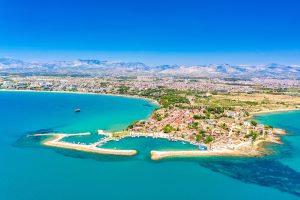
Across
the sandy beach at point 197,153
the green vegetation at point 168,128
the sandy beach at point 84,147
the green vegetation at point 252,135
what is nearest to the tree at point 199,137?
the sandy beach at point 197,153

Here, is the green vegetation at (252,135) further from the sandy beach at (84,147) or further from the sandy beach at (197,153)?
the sandy beach at (84,147)

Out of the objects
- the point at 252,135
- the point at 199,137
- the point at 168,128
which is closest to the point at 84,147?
the point at 168,128

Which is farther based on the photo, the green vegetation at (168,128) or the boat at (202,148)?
the green vegetation at (168,128)

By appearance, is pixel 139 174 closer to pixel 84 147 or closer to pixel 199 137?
pixel 84 147

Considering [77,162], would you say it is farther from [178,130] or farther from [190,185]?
[178,130]

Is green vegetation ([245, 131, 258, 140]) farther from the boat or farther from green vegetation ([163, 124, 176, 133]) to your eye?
green vegetation ([163, 124, 176, 133])

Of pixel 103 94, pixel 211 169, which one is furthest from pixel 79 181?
pixel 103 94

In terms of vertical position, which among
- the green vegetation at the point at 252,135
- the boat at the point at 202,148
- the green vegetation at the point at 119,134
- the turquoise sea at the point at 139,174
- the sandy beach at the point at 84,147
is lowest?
the turquoise sea at the point at 139,174

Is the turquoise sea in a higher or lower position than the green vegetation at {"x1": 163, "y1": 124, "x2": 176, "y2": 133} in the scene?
lower

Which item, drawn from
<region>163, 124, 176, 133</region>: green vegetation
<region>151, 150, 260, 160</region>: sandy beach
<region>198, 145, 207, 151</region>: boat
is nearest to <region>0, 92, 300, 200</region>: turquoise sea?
<region>151, 150, 260, 160</region>: sandy beach

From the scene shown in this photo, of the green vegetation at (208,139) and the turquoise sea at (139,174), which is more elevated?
the green vegetation at (208,139)

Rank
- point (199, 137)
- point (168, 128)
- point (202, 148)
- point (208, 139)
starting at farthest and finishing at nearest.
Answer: point (168, 128), point (199, 137), point (208, 139), point (202, 148)
